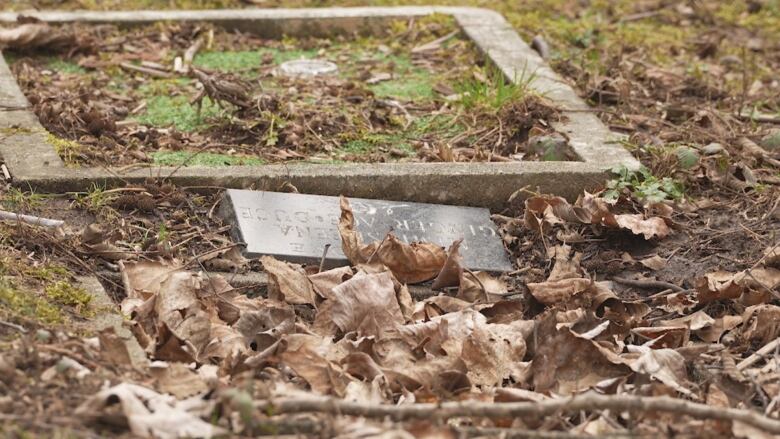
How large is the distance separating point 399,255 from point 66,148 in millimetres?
1339

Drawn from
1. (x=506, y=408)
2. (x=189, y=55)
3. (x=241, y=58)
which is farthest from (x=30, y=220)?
(x=241, y=58)

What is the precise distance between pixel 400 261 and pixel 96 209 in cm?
102

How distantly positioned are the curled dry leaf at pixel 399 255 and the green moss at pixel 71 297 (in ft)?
2.96

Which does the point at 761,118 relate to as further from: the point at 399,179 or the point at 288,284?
the point at 288,284

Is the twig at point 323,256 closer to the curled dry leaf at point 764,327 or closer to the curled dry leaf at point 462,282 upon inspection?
the curled dry leaf at point 462,282

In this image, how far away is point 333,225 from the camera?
376cm

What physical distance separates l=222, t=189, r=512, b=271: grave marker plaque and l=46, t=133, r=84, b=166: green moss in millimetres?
617

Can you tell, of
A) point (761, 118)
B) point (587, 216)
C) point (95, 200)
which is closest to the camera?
point (95, 200)

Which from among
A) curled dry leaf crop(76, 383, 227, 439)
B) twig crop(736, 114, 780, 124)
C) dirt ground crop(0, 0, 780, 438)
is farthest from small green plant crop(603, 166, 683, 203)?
curled dry leaf crop(76, 383, 227, 439)

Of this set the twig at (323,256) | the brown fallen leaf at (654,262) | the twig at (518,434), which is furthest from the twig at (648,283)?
the twig at (518,434)

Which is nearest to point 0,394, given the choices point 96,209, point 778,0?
point 96,209

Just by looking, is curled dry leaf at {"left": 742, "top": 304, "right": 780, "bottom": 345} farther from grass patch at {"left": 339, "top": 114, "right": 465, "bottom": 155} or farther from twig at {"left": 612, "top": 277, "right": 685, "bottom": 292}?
grass patch at {"left": 339, "top": 114, "right": 465, "bottom": 155}

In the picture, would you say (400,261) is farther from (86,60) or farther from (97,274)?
(86,60)

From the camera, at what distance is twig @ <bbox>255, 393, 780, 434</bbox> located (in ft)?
7.50
